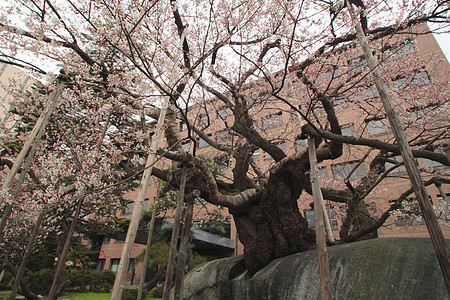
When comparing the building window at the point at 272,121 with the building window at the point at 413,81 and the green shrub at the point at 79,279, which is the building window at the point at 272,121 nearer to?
the building window at the point at 413,81

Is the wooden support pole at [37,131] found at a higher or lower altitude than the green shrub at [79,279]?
higher

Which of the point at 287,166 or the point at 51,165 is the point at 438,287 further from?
the point at 51,165

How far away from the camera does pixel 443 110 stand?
24.8ft

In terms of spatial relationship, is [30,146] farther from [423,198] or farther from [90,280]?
[90,280]

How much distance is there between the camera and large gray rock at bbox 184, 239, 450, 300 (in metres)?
3.11

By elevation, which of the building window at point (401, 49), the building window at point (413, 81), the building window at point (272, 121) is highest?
the building window at point (272, 121)

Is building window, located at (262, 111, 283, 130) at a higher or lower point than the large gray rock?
higher

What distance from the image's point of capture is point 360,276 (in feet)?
11.8

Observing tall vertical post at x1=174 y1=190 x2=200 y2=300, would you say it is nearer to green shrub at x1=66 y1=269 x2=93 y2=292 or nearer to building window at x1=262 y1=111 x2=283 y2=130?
building window at x1=262 y1=111 x2=283 y2=130

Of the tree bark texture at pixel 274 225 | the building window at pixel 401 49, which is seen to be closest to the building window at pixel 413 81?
the building window at pixel 401 49

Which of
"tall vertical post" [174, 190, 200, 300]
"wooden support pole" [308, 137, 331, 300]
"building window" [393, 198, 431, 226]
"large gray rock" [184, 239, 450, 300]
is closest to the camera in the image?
"wooden support pole" [308, 137, 331, 300]

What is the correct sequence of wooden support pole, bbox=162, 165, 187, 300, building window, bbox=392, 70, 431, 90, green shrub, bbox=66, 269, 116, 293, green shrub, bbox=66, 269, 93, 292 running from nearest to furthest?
wooden support pole, bbox=162, 165, 187, 300, building window, bbox=392, 70, 431, 90, green shrub, bbox=66, 269, 93, 292, green shrub, bbox=66, 269, 116, 293

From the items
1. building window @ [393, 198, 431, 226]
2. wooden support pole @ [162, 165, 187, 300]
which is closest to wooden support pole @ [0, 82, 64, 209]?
wooden support pole @ [162, 165, 187, 300]

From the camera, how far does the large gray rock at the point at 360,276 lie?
10.2 ft
